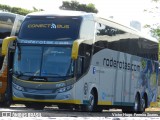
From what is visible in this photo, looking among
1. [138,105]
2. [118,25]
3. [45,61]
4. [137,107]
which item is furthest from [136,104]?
[45,61]

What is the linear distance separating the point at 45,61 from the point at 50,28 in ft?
4.31

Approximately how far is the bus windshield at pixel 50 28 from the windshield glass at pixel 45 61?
1.62 ft

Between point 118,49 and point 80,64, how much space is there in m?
4.31

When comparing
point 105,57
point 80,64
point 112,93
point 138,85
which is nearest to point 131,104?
point 138,85

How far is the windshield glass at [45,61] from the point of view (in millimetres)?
20609

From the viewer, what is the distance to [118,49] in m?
25.0

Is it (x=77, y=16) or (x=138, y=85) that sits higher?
(x=77, y=16)

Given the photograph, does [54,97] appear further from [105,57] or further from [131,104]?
[131,104]

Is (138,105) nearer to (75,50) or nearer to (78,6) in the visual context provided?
(75,50)

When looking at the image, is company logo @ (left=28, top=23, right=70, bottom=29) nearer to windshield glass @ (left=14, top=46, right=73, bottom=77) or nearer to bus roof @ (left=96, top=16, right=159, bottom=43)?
windshield glass @ (left=14, top=46, right=73, bottom=77)

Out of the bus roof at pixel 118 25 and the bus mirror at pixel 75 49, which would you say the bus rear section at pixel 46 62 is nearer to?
the bus mirror at pixel 75 49

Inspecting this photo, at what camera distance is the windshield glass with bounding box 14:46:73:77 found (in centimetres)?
2061

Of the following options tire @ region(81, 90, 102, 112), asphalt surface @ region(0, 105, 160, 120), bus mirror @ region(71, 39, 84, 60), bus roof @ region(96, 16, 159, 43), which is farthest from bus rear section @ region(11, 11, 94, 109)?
bus roof @ region(96, 16, 159, 43)

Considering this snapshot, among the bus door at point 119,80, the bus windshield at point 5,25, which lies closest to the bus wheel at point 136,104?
the bus door at point 119,80
